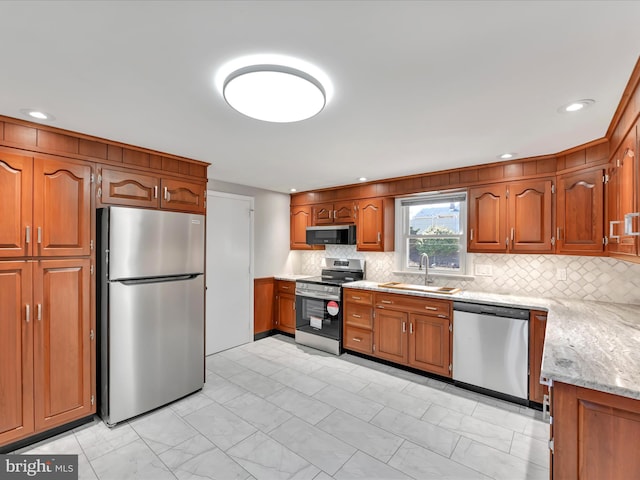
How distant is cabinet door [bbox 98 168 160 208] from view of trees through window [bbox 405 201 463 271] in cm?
305

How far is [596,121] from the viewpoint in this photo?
81.8 inches

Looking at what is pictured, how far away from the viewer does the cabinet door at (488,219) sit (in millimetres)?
3152

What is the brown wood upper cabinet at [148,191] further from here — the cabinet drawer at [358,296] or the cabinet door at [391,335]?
the cabinet door at [391,335]

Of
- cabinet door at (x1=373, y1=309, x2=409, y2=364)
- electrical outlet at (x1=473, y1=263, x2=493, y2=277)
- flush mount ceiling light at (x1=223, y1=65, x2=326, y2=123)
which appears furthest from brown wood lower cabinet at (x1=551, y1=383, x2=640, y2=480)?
electrical outlet at (x1=473, y1=263, x2=493, y2=277)

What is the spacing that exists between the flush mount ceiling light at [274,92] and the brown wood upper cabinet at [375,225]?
98.3 inches

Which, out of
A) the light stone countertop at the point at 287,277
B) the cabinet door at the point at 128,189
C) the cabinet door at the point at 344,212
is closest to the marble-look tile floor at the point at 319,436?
the light stone countertop at the point at 287,277

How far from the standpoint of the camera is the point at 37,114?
6.52 ft

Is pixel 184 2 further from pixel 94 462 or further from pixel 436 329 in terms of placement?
pixel 436 329

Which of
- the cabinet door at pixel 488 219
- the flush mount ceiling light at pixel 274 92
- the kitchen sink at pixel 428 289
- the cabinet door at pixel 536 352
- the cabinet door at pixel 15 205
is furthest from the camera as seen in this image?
the kitchen sink at pixel 428 289

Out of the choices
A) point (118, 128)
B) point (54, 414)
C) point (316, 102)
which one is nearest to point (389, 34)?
point (316, 102)

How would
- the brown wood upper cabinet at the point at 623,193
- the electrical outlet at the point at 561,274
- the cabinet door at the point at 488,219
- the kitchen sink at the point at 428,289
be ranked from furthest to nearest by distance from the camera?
1. the kitchen sink at the point at 428,289
2. the cabinet door at the point at 488,219
3. the electrical outlet at the point at 561,274
4. the brown wood upper cabinet at the point at 623,193

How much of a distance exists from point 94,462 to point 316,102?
105 inches

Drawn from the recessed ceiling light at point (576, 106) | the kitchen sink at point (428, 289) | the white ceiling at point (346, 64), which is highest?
the white ceiling at point (346, 64)

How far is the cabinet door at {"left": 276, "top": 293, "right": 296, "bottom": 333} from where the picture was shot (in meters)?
4.60
